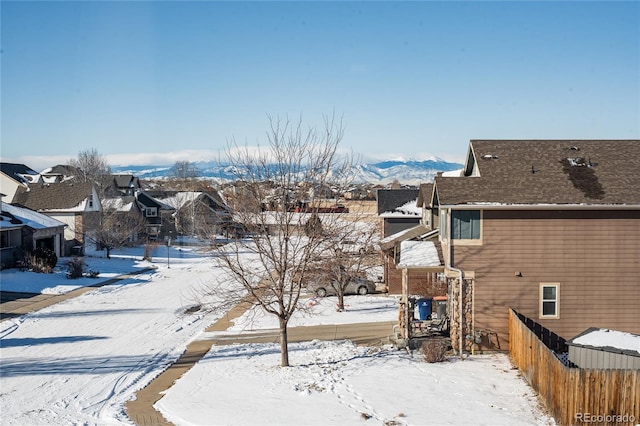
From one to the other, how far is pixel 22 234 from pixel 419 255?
30.1 meters

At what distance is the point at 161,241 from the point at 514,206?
49.6 metres

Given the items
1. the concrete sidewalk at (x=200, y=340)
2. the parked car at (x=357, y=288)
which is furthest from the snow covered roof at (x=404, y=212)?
the concrete sidewalk at (x=200, y=340)

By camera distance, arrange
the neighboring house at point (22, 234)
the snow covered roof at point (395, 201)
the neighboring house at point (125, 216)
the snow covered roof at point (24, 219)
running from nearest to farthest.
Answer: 1. the snow covered roof at point (395, 201)
2. the neighboring house at point (22, 234)
3. the snow covered roof at point (24, 219)
4. the neighboring house at point (125, 216)

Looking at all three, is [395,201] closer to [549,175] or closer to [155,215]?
[549,175]

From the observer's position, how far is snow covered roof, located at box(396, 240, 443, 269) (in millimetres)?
18938

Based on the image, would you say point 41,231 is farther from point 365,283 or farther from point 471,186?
point 471,186

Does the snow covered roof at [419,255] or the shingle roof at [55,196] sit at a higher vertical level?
the shingle roof at [55,196]

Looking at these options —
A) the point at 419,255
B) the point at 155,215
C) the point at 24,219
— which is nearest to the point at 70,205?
the point at 24,219

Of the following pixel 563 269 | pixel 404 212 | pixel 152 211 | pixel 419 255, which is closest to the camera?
pixel 563 269

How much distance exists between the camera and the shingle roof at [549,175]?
17.6m

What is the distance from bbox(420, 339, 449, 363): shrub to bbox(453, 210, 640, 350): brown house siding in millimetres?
1556

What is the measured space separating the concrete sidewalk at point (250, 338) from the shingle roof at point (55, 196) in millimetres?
29654

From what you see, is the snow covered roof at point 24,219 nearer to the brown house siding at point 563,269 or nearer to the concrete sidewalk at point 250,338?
the concrete sidewalk at point 250,338

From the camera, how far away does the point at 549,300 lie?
58.4 ft
